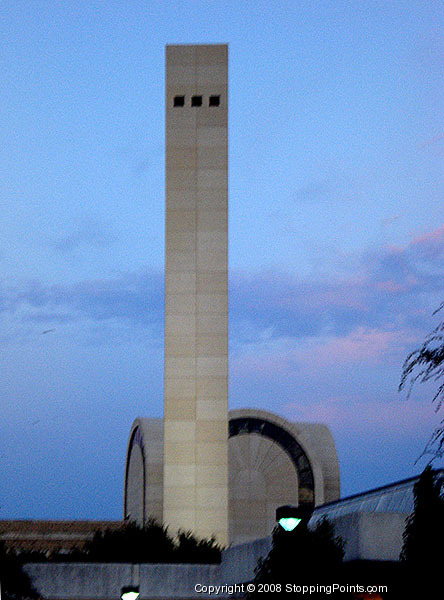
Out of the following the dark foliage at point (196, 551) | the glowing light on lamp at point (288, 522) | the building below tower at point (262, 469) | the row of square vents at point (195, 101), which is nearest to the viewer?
the glowing light on lamp at point (288, 522)

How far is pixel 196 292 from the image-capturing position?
53.2 metres

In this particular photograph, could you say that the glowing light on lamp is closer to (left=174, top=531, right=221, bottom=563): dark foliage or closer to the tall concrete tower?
(left=174, top=531, right=221, bottom=563): dark foliage

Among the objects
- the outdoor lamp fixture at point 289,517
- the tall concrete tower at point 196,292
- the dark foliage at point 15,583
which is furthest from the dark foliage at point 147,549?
the outdoor lamp fixture at point 289,517

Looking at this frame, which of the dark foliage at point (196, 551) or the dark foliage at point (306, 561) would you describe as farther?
the dark foliage at point (196, 551)

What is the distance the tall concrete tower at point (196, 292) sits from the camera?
5181 centimetres

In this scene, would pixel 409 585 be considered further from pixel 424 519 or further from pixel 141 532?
pixel 141 532

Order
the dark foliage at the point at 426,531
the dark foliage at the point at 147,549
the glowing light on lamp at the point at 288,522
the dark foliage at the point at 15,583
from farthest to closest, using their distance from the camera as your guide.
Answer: the dark foliage at the point at 147,549 → the dark foliage at the point at 15,583 → the dark foliage at the point at 426,531 → the glowing light on lamp at the point at 288,522

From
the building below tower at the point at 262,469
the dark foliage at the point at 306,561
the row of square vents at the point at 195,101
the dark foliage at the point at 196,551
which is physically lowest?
the dark foliage at the point at 306,561

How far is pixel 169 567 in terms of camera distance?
38.0 metres

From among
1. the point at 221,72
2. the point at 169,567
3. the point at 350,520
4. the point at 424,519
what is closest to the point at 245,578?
the point at 169,567

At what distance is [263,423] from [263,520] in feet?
17.7

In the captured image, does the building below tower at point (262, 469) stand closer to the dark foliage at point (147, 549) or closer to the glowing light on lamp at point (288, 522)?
the dark foliage at point (147, 549)

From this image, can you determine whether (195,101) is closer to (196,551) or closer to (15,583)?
(196,551)

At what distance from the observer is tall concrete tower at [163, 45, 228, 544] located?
51.8 m
